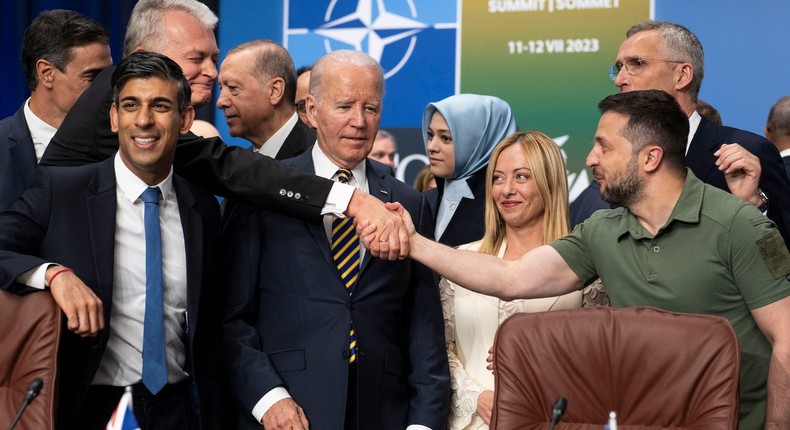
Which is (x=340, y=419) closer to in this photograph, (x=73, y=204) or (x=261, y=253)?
(x=261, y=253)

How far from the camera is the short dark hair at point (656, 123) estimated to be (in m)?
3.09

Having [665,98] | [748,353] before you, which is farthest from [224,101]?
[748,353]

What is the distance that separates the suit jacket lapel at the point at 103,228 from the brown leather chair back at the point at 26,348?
15cm

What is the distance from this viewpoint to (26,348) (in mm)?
2746

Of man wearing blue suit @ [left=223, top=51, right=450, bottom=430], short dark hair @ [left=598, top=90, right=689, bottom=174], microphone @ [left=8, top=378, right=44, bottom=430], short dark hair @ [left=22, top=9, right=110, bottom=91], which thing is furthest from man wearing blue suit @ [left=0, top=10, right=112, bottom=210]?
short dark hair @ [left=598, top=90, right=689, bottom=174]

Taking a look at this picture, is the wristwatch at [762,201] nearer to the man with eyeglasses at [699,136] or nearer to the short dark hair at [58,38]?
the man with eyeglasses at [699,136]

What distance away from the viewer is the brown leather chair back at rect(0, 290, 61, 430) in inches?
107

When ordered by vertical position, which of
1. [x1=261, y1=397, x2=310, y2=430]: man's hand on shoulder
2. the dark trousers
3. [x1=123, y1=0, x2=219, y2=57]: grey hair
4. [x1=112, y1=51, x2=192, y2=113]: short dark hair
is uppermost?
[x1=123, y1=0, x2=219, y2=57]: grey hair

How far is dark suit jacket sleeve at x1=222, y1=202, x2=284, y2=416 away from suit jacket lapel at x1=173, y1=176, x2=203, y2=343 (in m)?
0.15

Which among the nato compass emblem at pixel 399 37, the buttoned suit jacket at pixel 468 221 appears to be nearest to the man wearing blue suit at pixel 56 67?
the buttoned suit jacket at pixel 468 221

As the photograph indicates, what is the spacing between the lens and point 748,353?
2.88 m

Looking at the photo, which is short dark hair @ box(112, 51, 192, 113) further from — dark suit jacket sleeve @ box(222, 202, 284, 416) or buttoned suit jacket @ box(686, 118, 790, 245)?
buttoned suit jacket @ box(686, 118, 790, 245)

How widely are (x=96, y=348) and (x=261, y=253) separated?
57 cm

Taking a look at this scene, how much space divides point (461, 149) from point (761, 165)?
1204 millimetres
